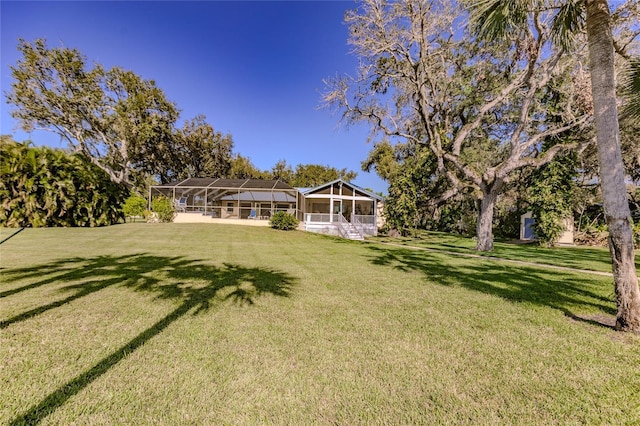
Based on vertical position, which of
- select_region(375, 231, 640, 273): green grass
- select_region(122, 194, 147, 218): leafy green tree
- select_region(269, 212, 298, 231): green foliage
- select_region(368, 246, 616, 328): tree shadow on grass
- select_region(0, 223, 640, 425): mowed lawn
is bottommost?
select_region(0, 223, 640, 425): mowed lawn

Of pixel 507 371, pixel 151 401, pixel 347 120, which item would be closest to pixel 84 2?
pixel 347 120

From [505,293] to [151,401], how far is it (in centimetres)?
631

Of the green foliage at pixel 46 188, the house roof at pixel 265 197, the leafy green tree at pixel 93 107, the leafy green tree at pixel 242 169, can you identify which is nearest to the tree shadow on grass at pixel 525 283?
the green foliage at pixel 46 188

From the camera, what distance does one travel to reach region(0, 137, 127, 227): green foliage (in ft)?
43.0

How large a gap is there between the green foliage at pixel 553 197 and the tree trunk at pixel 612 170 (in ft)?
52.8

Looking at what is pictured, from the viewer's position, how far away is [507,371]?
2863mm

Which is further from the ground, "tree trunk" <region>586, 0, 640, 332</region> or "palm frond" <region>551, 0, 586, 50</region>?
"palm frond" <region>551, 0, 586, 50</region>

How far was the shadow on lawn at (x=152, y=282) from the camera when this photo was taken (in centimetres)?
332

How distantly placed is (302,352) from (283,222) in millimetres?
19373

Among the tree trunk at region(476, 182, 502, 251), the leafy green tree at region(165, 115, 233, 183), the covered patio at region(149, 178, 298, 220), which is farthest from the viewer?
the leafy green tree at region(165, 115, 233, 183)

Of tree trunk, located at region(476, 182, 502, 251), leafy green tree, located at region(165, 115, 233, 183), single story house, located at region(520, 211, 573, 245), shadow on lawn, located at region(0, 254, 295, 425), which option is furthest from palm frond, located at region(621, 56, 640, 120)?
leafy green tree, located at region(165, 115, 233, 183)

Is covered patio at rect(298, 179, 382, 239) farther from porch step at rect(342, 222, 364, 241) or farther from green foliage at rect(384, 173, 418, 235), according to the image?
green foliage at rect(384, 173, 418, 235)

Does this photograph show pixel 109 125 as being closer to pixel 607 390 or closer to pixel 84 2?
pixel 84 2

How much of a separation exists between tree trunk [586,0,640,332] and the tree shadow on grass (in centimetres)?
55
